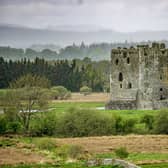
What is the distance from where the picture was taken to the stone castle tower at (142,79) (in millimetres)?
86125

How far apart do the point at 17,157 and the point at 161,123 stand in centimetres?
2224

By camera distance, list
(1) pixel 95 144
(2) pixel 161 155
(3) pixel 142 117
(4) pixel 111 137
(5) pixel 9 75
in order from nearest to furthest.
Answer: (2) pixel 161 155, (1) pixel 95 144, (4) pixel 111 137, (3) pixel 142 117, (5) pixel 9 75

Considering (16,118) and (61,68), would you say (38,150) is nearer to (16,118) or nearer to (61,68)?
(16,118)

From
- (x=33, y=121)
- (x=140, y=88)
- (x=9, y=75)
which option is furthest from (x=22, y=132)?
(x=9, y=75)

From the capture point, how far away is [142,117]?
7025cm

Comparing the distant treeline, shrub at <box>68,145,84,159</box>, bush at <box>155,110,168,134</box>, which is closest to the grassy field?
shrub at <box>68,145,84,159</box>

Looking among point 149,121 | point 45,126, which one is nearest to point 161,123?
point 149,121

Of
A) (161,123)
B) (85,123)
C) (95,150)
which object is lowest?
(95,150)

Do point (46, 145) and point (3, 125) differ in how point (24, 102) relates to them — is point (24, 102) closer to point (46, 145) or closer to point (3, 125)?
point (3, 125)

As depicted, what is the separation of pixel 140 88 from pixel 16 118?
21.4 m

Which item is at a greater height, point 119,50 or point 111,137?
point 119,50

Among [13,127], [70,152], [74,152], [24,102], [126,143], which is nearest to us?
[74,152]

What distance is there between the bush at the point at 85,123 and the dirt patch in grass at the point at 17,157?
11.9 metres

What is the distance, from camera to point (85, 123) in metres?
67.5
